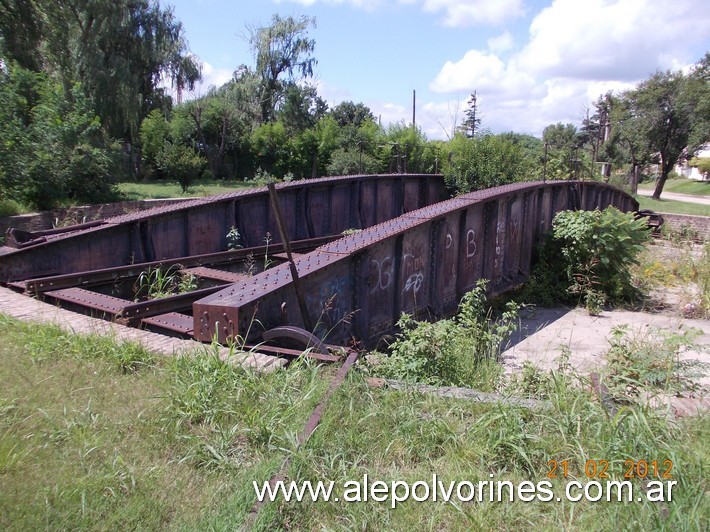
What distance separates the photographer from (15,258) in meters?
6.33

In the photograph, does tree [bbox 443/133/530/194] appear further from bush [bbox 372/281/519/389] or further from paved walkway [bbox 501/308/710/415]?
bush [bbox 372/281/519/389]

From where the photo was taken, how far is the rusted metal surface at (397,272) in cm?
486

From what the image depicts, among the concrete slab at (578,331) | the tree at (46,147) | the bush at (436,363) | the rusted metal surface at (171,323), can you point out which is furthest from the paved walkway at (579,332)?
the tree at (46,147)

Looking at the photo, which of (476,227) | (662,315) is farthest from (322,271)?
(662,315)

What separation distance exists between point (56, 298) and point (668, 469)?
5577 mm

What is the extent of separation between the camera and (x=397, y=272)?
21.9 ft

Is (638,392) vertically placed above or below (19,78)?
below

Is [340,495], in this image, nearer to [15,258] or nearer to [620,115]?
[15,258]

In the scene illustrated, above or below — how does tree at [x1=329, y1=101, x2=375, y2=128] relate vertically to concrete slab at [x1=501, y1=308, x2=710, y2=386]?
above

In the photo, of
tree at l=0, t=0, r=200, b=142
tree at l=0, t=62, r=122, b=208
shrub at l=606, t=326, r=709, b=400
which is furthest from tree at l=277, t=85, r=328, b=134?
shrub at l=606, t=326, r=709, b=400

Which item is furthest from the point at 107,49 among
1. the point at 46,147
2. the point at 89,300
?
the point at 89,300

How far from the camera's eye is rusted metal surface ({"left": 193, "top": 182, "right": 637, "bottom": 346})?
4.86 metres

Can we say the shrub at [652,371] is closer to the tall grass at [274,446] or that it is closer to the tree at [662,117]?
the tall grass at [274,446]

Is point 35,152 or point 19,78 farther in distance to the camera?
point 19,78
